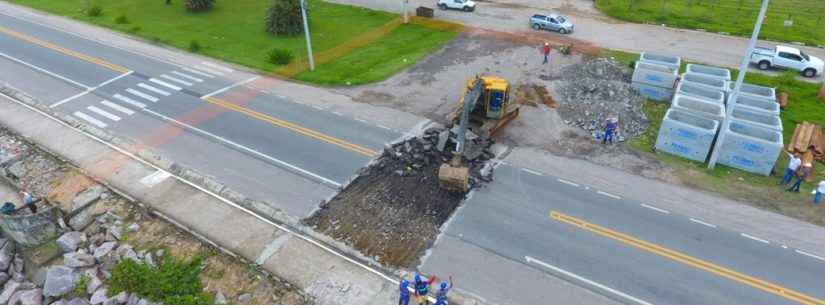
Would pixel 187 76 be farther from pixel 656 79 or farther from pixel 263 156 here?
pixel 656 79

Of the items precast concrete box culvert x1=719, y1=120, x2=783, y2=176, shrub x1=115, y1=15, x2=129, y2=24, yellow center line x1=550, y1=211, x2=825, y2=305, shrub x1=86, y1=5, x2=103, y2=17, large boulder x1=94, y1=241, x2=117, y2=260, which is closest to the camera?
yellow center line x1=550, y1=211, x2=825, y2=305

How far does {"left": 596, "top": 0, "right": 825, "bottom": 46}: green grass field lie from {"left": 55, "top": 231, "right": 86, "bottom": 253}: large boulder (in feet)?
137

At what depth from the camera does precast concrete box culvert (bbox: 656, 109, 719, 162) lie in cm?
2202

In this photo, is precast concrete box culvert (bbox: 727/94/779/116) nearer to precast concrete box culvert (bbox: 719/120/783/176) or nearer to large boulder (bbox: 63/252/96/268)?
precast concrete box culvert (bbox: 719/120/783/176)

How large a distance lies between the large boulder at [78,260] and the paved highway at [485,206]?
18.5 feet

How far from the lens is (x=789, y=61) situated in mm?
31281

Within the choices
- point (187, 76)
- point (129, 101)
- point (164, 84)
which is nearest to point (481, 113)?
point (187, 76)

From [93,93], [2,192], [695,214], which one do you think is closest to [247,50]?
[93,93]

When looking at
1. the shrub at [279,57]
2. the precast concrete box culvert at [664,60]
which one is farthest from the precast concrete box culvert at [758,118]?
the shrub at [279,57]

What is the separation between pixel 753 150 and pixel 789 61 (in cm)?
1489

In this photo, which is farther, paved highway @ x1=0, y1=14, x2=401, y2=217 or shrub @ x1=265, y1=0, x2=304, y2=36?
shrub @ x1=265, y1=0, x2=304, y2=36

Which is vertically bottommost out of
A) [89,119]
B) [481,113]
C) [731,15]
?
[89,119]

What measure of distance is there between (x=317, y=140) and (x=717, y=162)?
19092 mm

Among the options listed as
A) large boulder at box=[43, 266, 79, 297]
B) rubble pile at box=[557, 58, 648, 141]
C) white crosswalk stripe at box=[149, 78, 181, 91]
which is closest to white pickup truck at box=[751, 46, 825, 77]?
rubble pile at box=[557, 58, 648, 141]
